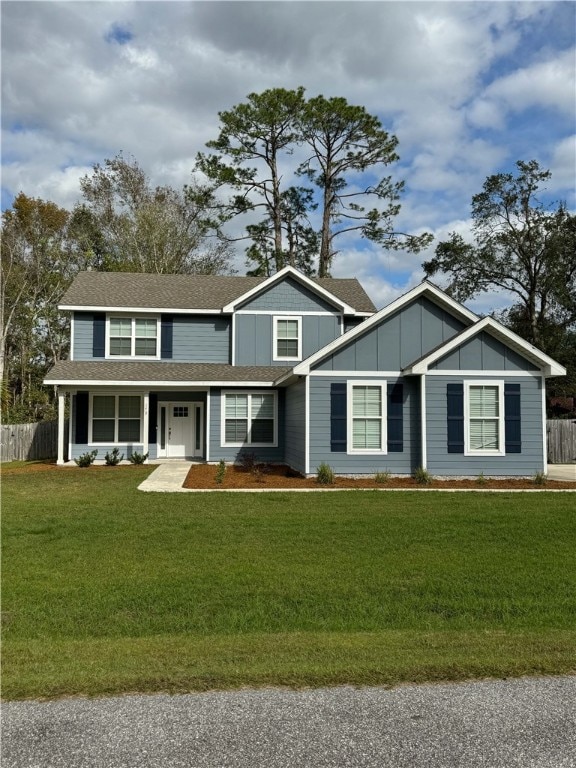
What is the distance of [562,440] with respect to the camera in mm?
23625

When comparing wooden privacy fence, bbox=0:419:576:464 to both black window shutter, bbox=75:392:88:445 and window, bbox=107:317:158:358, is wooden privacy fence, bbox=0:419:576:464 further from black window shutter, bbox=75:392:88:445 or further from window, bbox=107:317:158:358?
window, bbox=107:317:158:358

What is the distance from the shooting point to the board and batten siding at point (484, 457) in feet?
50.6

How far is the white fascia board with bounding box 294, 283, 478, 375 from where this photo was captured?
15477 mm

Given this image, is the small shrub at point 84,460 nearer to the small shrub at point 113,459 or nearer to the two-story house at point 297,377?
the small shrub at point 113,459

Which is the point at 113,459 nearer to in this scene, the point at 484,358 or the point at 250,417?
the point at 250,417

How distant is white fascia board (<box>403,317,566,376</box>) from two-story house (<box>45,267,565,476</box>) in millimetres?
39

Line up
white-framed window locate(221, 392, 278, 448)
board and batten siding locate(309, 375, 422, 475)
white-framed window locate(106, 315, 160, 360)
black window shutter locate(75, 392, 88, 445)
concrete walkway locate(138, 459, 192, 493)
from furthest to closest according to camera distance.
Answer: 1. white-framed window locate(106, 315, 160, 360)
2. black window shutter locate(75, 392, 88, 445)
3. white-framed window locate(221, 392, 278, 448)
4. board and batten siding locate(309, 375, 422, 475)
5. concrete walkway locate(138, 459, 192, 493)

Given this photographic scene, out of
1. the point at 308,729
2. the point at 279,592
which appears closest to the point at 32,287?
the point at 279,592

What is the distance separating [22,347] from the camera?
3706 centimetres

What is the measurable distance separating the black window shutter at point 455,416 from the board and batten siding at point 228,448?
570cm

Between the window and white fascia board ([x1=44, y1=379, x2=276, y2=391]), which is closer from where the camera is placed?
white fascia board ([x1=44, y1=379, x2=276, y2=391])

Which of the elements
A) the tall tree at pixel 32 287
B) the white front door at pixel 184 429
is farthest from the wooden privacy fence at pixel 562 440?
the tall tree at pixel 32 287

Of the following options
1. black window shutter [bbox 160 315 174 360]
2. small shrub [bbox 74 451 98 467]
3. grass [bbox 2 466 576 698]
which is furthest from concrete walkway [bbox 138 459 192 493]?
black window shutter [bbox 160 315 174 360]

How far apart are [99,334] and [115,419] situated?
301 cm
